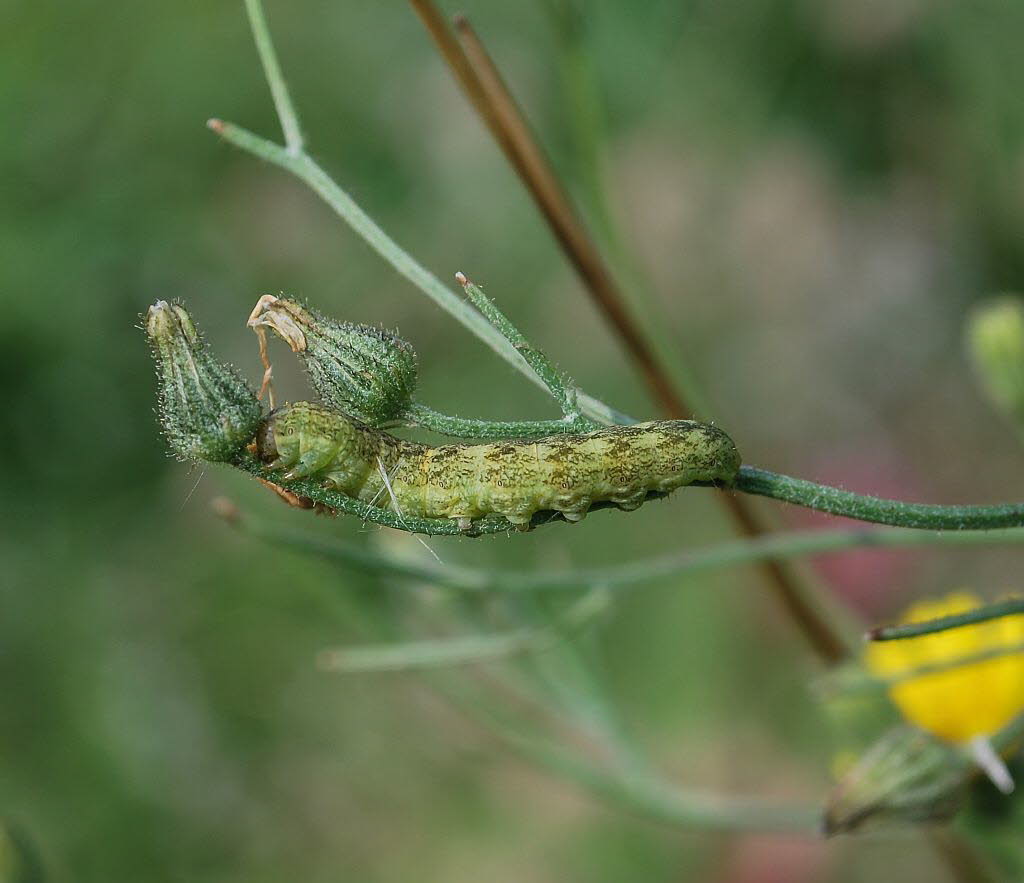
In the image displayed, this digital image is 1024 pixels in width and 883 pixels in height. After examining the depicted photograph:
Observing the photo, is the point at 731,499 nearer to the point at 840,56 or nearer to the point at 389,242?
the point at 389,242

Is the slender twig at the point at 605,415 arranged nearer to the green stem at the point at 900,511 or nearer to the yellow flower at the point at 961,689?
the green stem at the point at 900,511

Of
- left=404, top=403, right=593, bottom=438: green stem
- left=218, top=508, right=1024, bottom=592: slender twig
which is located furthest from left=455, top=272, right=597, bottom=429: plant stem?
left=218, top=508, right=1024, bottom=592: slender twig

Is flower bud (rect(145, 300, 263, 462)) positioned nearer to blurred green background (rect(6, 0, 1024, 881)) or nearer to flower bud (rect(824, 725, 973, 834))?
flower bud (rect(824, 725, 973, 834))

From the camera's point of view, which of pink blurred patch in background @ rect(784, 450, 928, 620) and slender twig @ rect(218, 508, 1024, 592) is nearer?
slender twig @ rect(218, 508, 1024, 592)

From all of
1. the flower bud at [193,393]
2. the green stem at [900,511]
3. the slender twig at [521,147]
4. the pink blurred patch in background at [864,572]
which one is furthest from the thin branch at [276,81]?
the pink blurred patch in background at [864,572]

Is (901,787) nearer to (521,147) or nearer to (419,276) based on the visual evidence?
(419,276)

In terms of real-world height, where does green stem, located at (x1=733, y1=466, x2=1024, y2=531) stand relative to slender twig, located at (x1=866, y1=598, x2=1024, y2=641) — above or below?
above

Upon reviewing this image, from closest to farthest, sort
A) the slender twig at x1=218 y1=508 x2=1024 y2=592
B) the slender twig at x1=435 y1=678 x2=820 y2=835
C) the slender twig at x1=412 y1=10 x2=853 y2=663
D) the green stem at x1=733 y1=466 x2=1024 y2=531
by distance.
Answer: the green stem at x1=733 y1=466 x2=1024 y2=531 < the slender twig at x1=218 y1=508 x2=1024 y2=592 < the slender twig at x1=412 y1=10 x2=853 y2=663 < the slender twig at x1=435 y1=678 x2=820 y2=835

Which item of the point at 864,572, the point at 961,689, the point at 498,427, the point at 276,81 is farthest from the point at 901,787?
the point at 864,572

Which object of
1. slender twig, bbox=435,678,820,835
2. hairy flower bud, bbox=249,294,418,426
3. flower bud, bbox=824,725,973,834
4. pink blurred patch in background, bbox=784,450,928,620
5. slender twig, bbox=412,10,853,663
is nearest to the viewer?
hairy flower bud, bbox=249,294,418,426

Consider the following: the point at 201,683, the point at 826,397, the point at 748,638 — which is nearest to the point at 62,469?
the point at 201,683
